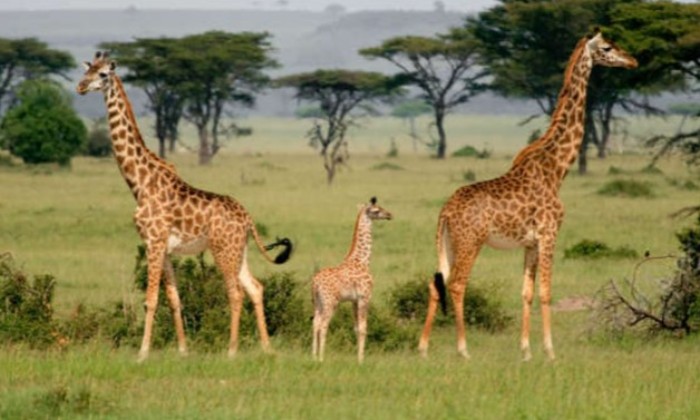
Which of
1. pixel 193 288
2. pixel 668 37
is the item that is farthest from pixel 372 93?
pixel 193 288

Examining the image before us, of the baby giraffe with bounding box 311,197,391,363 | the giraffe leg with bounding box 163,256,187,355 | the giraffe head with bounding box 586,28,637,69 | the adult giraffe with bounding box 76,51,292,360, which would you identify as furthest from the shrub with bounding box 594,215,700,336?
the giraffe leg with bounding box 163,256,187,355

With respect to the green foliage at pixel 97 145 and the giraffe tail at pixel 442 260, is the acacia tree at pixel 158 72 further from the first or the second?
the giraffe tail at pixel 442 260

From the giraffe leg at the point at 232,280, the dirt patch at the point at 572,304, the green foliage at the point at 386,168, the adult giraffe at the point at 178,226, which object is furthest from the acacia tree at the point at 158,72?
the giraffe leg at the point at 232,280

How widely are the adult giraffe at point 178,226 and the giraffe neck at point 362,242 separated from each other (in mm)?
709

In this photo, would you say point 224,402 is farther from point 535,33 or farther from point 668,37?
point 535,33

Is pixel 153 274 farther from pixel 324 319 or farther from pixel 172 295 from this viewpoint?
pixel 324 319

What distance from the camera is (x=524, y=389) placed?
394 inches

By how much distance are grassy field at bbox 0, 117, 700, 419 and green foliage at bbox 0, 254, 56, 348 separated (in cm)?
36

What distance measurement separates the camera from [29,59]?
60.7 metres

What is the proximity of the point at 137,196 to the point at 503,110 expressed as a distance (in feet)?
587

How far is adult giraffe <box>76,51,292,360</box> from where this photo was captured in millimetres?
11555

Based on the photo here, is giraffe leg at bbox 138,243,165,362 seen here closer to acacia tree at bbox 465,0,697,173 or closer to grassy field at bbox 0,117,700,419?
grassy field at bbox 0,117,700,419

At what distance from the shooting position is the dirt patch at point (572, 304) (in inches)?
639

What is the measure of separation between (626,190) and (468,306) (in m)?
18.7
